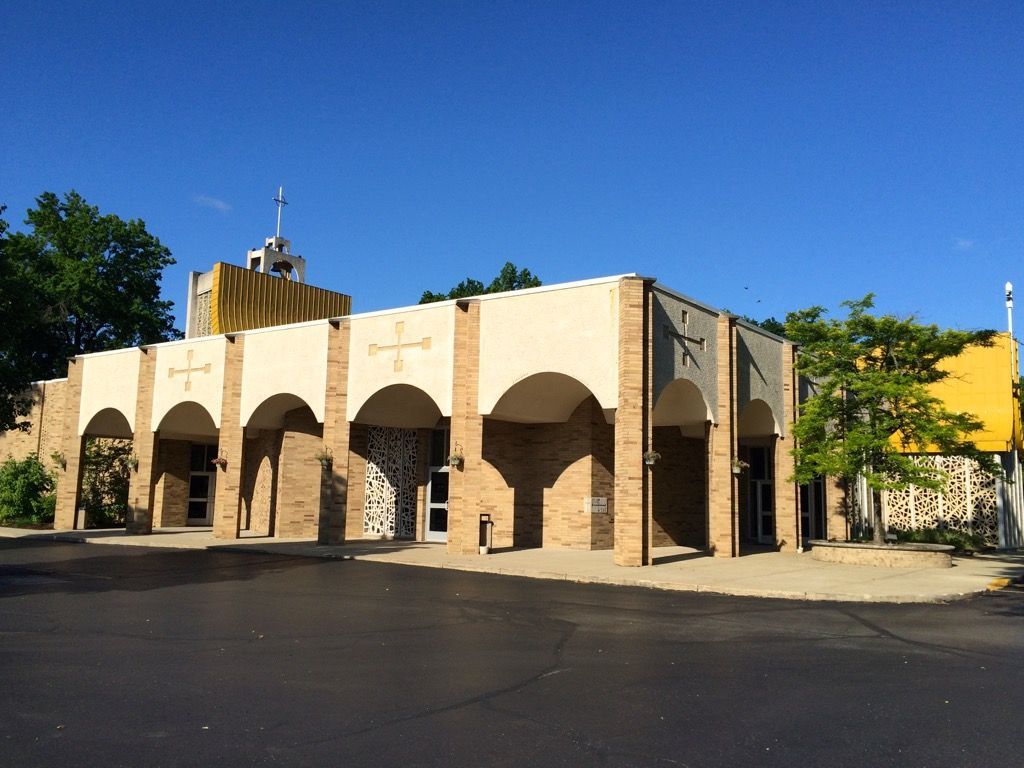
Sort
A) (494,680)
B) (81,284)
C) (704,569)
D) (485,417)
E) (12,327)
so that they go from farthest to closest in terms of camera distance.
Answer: (81,284) → (12,327) → (485,417) → (704,569) → (494,680)

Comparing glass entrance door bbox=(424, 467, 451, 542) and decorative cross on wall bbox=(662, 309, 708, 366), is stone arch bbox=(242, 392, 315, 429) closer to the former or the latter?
glass entrance door bbox=(424, 467, 451, 542)

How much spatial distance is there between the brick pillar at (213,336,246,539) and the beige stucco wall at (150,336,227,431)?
469 mm

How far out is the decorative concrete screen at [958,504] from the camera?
26016mm

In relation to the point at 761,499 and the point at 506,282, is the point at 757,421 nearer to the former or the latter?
the point at 761,499

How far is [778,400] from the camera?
25.1 metres

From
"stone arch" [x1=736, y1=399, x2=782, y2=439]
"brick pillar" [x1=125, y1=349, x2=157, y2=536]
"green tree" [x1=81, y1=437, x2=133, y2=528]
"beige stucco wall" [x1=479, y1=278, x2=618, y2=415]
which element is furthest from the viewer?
"green tree" [x1=81, y1=437, x2=133, y2=528]

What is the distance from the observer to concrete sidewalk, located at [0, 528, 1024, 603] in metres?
15.1

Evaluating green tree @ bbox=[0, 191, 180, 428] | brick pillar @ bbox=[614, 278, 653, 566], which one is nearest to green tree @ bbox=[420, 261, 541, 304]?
green tree @ bbox=[0, 191, 180, 428]

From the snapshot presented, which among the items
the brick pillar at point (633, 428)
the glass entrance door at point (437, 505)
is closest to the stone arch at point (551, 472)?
the glass entrance door at point (437, 505)

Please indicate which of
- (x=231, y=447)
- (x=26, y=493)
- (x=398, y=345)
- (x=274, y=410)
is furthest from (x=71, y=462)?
(x=398, y=345)

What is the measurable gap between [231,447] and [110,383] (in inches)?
293

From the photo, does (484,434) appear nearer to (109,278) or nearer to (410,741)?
(410,741)

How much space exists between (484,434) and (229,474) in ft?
27.9

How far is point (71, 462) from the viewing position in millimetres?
30703
